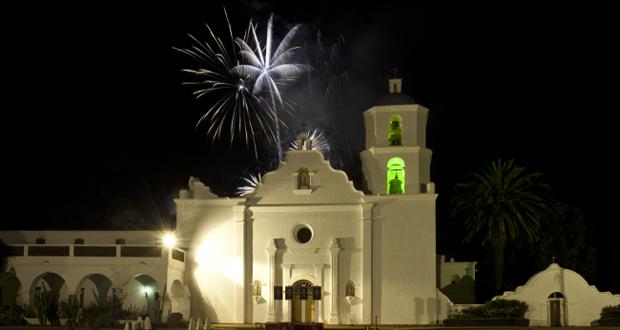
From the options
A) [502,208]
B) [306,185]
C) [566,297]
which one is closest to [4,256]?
[306,185]

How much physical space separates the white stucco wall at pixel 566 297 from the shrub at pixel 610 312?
391 millimetres

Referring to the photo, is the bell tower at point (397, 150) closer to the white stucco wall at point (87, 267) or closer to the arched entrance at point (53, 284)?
the white stucco wall at point (87, 267)

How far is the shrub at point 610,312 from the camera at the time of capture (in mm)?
49188

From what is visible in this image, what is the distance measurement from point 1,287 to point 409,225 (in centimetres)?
2032

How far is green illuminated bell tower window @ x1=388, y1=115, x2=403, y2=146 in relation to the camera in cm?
5403

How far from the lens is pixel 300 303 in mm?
52656

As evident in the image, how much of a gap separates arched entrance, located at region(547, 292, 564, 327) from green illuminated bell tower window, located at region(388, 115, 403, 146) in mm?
10987

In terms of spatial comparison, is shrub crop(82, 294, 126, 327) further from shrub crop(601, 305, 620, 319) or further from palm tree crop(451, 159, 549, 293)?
shrub crop(601, 305, 620, 319)

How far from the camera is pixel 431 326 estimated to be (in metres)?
50.1

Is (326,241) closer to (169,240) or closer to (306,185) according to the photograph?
(306,185)

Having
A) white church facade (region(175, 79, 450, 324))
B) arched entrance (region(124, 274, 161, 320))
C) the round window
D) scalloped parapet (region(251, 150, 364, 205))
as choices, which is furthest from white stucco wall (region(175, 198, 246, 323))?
the round window

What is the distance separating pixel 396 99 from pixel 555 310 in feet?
44.1

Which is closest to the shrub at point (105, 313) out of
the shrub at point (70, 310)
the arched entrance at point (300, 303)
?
the shrub at point (70, 310)

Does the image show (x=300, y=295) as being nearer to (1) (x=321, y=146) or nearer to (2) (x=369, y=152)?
(2) (x=369, y=152)
